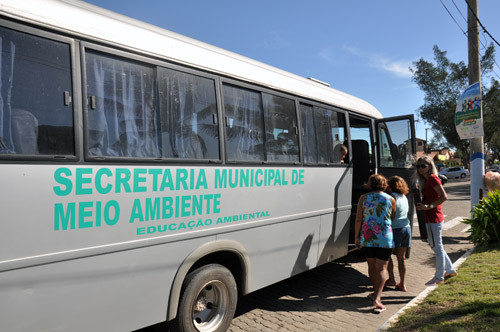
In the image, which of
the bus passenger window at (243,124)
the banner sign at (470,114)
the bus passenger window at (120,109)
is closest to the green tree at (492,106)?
the banner sign at (470,114)

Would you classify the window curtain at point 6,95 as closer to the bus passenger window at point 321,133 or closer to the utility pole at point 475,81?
the bus passenger window at point 321,133

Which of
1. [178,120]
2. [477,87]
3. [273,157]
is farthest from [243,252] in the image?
[477,87]

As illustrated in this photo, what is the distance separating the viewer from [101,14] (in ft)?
10.1

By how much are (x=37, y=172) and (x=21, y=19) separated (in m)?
1.04

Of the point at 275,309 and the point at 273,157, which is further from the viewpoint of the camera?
the point at 275,309

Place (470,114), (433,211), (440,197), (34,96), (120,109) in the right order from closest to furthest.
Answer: (34,96) → (120,109) → (440,197) → (433,211) → (470,114)

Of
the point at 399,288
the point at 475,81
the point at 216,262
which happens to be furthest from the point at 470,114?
the point at 216,262

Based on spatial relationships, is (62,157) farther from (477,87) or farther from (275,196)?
(477,87)

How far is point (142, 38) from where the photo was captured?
329 cm

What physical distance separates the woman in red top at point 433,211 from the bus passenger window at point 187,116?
136 inches

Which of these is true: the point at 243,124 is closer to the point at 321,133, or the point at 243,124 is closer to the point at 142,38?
the point at 142,38

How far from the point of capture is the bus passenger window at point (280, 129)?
4.50 metres

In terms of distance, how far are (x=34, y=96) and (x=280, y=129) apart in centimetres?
281

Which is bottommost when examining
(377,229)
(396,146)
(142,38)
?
(377,229)
